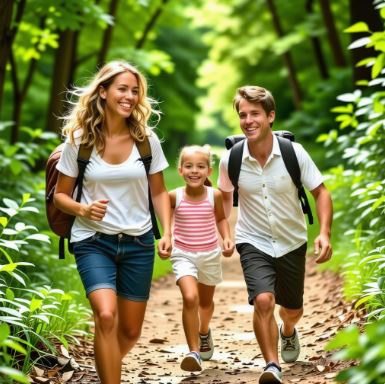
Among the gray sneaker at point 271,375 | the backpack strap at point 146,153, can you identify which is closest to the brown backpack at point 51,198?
the backpack strap at point 146,153

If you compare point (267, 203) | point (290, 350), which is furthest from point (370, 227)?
point (267, 203)

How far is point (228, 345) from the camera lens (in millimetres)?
7414

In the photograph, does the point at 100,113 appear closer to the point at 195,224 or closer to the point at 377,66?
the point at 195,224

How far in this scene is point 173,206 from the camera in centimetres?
659

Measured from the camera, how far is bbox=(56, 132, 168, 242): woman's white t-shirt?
523cm

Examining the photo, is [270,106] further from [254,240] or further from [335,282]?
[335,282]

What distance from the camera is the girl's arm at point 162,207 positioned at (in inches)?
218

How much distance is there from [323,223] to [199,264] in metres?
1.23

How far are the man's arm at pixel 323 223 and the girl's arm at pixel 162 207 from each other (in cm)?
102

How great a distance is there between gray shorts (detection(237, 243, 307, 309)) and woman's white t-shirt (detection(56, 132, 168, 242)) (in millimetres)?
917

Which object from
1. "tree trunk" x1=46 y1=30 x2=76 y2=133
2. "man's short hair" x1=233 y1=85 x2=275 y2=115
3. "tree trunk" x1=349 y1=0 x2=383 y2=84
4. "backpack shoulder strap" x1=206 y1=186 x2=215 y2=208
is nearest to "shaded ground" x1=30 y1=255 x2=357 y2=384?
"backpack shoulder strap" x1=206 y1=186 x2=215 y2=208

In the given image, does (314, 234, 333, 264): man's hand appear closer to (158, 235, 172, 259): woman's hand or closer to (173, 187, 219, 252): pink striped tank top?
(158, 235, 172, 259): woman's hand

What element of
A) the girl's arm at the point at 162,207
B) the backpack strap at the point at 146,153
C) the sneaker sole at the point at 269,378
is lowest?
the sneaker sole at the point at 269,378

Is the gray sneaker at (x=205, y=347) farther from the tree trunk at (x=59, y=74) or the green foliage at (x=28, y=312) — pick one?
the tree trunk at (x=59, y=74)
